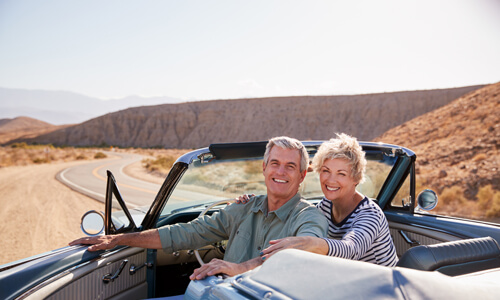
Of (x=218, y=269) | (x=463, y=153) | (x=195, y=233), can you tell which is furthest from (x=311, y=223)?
(x=463, y=153)

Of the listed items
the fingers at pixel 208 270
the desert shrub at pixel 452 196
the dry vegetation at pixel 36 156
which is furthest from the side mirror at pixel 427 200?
the dry vegetation at pixel 36 156

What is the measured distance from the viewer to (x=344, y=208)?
2.70m

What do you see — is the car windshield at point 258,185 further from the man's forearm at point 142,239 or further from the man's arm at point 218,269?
the man's arm at point 218,269

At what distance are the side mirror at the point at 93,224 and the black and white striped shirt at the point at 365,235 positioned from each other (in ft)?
5.32

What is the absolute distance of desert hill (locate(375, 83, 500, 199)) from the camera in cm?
1430

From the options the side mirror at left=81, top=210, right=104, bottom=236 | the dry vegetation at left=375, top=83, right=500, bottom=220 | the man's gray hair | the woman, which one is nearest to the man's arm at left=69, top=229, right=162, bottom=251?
the side mirror at left=81, top=210, right=104, bottom=236

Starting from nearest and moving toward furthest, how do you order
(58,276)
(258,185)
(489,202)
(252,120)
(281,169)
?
(58,276)
(281,169)
(258,185)
(489,202)
(252,120)

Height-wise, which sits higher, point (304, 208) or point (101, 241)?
point (304, 208)

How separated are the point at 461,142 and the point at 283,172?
782 inches

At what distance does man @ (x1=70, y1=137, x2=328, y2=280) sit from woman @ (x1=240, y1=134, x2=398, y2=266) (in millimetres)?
178

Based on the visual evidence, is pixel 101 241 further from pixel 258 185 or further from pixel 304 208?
pixel 258 185

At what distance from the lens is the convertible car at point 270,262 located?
3.94 ft

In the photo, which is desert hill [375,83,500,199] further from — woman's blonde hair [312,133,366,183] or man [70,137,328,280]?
man [70,137,328,280]

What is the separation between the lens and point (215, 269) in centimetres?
193
